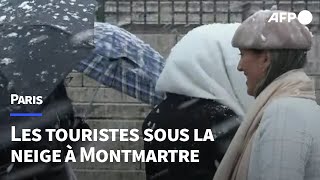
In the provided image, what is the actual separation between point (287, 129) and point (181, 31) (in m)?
0.91

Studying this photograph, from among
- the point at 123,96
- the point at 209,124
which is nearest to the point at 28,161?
the point at 123,96

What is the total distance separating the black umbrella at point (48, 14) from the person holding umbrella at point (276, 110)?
0.58 meters

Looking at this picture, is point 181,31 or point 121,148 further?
point 181,31

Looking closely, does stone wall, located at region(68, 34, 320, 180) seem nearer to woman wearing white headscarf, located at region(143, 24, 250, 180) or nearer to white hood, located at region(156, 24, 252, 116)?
woman wearing white headscarf, located at region(143, 24, 250, 180)

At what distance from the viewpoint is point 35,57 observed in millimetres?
1973

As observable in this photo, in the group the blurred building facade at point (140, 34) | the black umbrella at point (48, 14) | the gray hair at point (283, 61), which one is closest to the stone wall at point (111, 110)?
the blurred building facade at point (140, 34)

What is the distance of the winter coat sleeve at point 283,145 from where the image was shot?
5.07 feet

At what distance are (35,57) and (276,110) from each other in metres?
0.83

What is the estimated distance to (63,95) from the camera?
204 centimetres

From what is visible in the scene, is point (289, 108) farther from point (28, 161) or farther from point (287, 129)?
point (28, 161)

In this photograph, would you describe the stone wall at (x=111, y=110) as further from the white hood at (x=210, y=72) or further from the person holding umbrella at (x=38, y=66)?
the white hood at (x=210, y=72)

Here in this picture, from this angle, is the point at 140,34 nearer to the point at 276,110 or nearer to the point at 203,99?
the point at 203,99

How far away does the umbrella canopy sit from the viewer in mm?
2121

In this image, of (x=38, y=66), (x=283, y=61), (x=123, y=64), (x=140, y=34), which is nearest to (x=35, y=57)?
(x=38, y=66)
